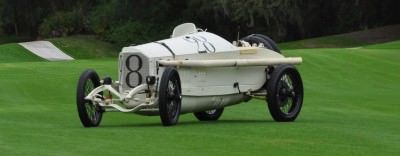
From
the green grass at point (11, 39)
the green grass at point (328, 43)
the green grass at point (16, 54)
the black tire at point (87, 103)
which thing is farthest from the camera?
the green grass at point (11, 39)

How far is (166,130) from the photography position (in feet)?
38.6

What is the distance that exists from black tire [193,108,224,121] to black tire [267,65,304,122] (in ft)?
4.12

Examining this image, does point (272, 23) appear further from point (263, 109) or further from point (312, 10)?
point (263, 109)

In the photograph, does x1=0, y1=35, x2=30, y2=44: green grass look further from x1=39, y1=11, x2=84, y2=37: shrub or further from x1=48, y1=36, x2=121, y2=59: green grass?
x1=48, y1=36, x2=121, y2=59: green grass

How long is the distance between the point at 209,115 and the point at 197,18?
151ft

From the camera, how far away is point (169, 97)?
12.4 metres

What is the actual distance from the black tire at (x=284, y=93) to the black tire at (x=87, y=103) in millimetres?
2660

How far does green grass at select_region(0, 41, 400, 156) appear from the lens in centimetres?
970

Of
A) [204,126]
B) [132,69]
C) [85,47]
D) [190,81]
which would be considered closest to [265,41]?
[190,81]

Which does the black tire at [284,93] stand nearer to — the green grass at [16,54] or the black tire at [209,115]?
the black tire at [209,115]

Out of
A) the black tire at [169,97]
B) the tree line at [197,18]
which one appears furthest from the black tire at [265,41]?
the tree line at [197,18]

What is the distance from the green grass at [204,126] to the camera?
382 inches

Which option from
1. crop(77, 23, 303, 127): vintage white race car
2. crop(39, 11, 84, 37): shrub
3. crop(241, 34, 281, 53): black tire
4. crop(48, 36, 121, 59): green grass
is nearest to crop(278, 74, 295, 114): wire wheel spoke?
crop(77, 23, 303, 127): vintage white race car

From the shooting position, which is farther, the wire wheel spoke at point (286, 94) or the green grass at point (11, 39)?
the green grass at point (11, 39)
